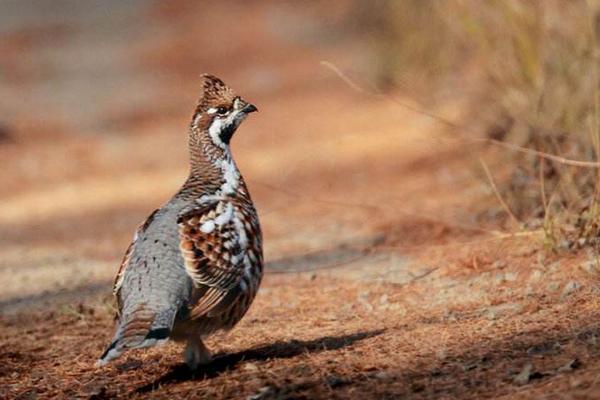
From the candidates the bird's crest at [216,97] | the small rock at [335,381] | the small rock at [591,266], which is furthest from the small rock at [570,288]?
the bird's crest at [216,97]

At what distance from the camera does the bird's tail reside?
6029mm

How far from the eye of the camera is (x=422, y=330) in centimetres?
718

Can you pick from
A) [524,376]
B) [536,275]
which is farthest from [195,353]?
[536,275]

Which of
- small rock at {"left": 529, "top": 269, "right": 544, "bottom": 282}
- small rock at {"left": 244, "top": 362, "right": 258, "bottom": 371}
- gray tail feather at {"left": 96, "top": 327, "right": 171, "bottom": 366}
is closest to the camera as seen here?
gray tail feather at {"left": 96, "top": 327, "right": 171, "bottom": 366}

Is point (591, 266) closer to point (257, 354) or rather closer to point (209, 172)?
point (257, 354)

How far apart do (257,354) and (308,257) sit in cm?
358

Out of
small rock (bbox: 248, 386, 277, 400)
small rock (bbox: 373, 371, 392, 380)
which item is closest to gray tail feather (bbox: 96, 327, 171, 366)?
small rock (bbox: 248, 386, 277, 400)

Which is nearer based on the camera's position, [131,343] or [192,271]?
[131,343]

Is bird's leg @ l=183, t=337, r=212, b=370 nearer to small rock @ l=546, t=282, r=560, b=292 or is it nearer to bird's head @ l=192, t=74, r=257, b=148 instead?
bird's head @ l=192, t=74, r=257, b=148

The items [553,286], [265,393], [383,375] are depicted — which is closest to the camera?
[265,393]

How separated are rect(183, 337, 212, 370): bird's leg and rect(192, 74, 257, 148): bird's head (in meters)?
1.37

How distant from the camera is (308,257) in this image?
34.9ft

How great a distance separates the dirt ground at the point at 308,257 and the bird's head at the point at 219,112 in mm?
910

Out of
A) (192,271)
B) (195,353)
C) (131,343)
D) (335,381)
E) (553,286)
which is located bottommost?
(553,286)
